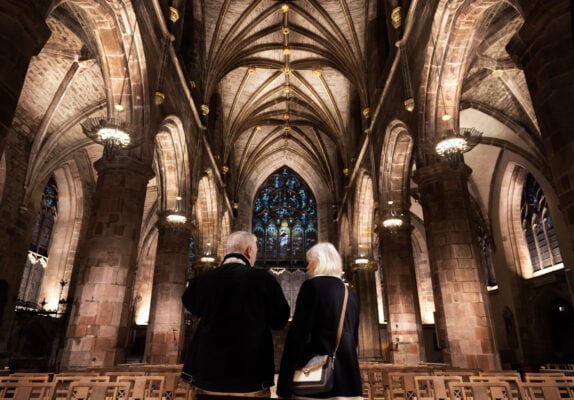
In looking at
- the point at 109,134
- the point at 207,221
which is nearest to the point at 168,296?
the point at 109,134

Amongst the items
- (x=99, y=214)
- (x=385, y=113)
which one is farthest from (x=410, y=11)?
(x=99, y=214)

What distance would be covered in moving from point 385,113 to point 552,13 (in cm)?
933

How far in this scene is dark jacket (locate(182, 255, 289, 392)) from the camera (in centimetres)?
232

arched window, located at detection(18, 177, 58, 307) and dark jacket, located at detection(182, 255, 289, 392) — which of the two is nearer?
dark jacket, located at detection(182, 255, 289, 392)

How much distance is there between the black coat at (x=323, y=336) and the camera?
2.30 meters

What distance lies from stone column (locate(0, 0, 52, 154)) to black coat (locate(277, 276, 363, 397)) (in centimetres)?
418

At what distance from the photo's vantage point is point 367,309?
19.0 m

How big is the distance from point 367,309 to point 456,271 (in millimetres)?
10953

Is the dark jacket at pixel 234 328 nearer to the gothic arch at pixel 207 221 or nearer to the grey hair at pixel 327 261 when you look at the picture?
the grey hair at pixel 327 261

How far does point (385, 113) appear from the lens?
547 inches

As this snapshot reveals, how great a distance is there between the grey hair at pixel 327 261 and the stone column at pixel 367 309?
1640 cm

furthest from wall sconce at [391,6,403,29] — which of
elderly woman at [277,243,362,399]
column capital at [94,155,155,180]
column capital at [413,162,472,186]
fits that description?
elderly woman at [277,243,362,399]

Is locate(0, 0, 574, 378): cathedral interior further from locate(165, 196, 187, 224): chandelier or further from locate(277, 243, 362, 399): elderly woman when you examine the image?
locate(277, 243, 362, 399): elderly woman

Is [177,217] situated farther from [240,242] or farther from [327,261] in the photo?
[327,261]
